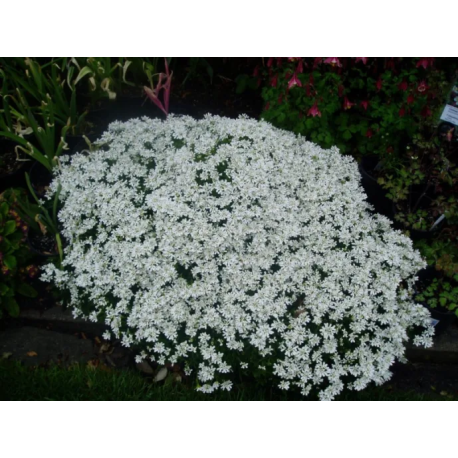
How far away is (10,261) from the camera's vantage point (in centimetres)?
275

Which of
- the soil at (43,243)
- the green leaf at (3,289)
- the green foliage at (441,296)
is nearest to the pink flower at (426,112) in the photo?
the green foliage at (441,296)

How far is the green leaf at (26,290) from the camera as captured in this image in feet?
9.51

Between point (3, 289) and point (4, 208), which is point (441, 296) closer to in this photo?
point (3, 289)

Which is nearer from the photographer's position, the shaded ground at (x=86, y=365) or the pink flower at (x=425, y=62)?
the pink flower at (x=425, y=62)

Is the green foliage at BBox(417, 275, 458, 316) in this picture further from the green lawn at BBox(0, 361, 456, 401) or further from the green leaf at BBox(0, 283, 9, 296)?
the green leaf at BBox(0, 283, 9, 296)

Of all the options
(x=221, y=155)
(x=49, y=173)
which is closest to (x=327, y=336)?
(x=221, y=155)

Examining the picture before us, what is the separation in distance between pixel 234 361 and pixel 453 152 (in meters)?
2.10

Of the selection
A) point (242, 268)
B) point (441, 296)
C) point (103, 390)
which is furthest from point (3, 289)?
point (441, 296)

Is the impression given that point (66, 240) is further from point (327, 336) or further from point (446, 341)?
point (446, 341)

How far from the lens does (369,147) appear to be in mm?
3119

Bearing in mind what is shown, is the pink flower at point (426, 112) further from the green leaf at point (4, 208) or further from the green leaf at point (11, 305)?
the green leaf at point (11, 305)

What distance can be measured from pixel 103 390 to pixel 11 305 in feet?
2.89

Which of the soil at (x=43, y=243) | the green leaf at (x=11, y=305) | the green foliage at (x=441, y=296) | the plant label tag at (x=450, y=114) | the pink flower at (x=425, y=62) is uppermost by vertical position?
the pink flower at (x=425, y=62)

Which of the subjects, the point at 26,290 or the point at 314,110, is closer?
the point at 314,110
